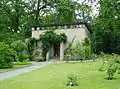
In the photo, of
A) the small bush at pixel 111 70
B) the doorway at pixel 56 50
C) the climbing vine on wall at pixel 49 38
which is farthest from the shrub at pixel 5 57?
the doorway at pixel 56 50

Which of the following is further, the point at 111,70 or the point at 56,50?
the point at 56,50

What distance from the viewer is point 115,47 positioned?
4447cm

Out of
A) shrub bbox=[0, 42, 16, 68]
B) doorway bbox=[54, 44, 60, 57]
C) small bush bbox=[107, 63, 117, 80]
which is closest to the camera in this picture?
small bush bbox=[107, 63, 117, 80]

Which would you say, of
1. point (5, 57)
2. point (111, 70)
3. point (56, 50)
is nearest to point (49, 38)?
point (56, 50)

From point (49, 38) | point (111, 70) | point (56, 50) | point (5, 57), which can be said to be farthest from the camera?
point (56, 50)

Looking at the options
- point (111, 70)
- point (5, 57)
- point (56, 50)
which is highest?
point (56, 50)

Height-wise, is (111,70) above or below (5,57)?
below

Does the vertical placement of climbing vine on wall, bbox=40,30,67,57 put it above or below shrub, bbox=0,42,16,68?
above

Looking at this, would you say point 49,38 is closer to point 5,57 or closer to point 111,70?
point 5,57

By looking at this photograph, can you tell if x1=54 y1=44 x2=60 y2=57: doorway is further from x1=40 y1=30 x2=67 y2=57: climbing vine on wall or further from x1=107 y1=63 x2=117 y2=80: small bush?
x1=107 y1=63 x2=117 y2=80: small bush

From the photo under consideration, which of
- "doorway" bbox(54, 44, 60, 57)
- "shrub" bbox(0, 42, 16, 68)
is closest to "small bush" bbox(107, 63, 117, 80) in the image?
Result: "shrub" bbox(0, 42, 16, 68)

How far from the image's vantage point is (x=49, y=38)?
38375 millimetres

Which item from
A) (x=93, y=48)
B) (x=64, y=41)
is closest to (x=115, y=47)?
(x=93, y=48)

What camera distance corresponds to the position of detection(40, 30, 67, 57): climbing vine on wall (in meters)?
38.2
